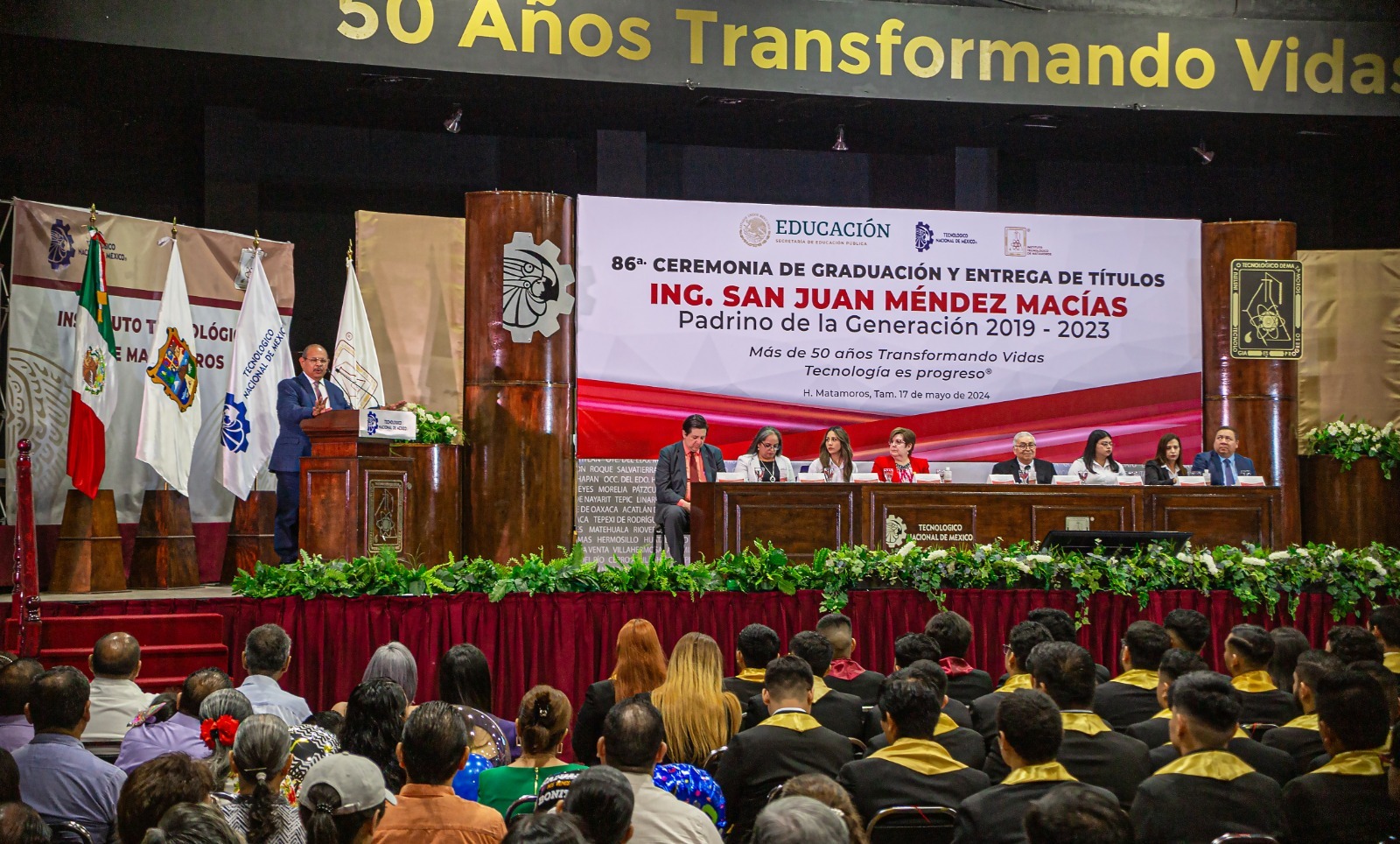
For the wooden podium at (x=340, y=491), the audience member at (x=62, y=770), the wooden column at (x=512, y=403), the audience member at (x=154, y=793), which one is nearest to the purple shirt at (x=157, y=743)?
the audience member at (x=62, y=770)

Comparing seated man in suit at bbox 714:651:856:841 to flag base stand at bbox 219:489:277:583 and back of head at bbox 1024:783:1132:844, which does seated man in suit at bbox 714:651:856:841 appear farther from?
flag base stand at bbox 219:489:277:583

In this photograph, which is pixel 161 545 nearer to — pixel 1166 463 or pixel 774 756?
pixel 774 756

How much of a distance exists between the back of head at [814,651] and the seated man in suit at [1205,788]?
1.61 metres

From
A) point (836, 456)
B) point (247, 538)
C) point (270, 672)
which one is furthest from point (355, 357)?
point (270, 672)

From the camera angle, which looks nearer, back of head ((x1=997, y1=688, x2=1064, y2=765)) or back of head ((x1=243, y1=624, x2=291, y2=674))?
back of head ((x1=997, y1=688, x2=1064, y2=765))

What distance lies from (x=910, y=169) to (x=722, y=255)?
266 cm

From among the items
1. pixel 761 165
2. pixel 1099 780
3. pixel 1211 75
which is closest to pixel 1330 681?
pixel 1099 780

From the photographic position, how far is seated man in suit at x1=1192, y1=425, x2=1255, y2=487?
9.87 m

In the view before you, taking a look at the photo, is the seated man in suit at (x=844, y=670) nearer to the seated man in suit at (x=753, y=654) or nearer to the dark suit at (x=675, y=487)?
the seated man in suit at (x=753, y=654)

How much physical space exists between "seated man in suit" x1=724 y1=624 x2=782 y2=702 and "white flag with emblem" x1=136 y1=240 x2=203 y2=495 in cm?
500

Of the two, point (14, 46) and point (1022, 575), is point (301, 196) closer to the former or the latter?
point (14, 46)

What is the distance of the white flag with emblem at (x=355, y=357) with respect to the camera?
9.36 meters

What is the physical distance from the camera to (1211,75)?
1045 cm

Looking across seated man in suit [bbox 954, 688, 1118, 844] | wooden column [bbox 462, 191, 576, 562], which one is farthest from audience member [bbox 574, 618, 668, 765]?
wooden column [bbox 462, 191, 576, 562]
